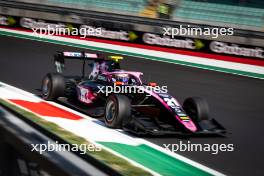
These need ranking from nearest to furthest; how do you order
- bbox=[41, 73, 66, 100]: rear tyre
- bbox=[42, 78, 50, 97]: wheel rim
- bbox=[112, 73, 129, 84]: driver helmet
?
1. bbox=[112, 73, 129, 84]: driver helmet
2. bbox=[41, 73, 66, 100]: rear tyre
3. bbox=[42, 78, 50, 97]: wheel rim

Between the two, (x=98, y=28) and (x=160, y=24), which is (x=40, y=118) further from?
(x=98, y=28)

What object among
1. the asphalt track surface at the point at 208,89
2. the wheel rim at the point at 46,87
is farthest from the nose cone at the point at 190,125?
the wheel rim at the point at 46,87

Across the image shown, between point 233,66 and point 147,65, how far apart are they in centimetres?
256

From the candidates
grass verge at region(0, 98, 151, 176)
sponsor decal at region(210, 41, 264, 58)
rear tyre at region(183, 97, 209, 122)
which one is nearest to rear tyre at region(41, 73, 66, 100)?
grass verge at region(0, 98, 151, 176)

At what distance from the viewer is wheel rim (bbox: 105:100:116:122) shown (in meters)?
6.93

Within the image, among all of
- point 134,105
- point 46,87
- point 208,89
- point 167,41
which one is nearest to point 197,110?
point 134,105

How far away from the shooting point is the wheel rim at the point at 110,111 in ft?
22.7

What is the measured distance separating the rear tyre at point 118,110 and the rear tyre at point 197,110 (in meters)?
1.10

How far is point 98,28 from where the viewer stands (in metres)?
17.3

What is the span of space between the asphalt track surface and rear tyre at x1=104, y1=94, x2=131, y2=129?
491 millimetres

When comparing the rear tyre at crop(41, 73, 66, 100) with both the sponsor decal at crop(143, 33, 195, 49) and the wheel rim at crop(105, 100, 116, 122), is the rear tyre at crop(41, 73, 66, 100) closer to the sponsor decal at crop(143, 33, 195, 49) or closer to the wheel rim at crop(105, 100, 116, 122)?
the wheel rim at crop(105, 100, 116, 122)

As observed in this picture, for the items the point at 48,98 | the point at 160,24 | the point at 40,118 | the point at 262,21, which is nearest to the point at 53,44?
the point at 160,24

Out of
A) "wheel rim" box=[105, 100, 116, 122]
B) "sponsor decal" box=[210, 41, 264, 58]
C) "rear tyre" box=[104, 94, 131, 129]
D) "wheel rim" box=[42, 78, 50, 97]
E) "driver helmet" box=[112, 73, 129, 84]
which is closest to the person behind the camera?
"rear tyre" box=[104, 94, 131, 129]

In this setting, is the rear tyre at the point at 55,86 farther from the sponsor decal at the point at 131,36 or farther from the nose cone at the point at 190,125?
the sponsor decal at the point at 131,36
